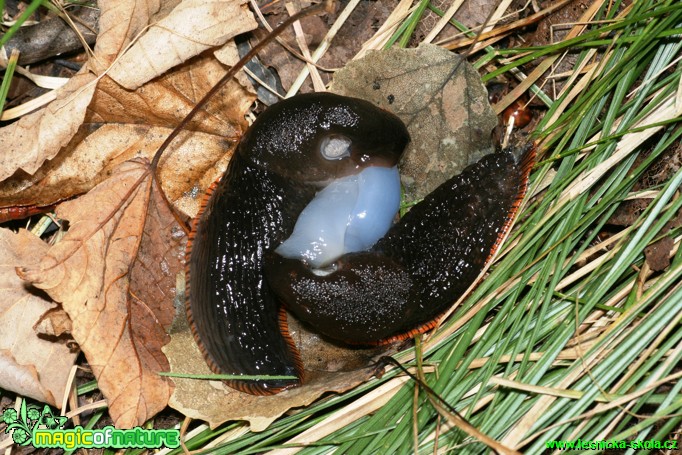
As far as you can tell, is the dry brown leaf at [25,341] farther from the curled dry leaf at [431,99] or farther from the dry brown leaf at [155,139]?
the curled dry leaf at [431,99]

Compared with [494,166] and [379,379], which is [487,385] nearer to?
[379,379]

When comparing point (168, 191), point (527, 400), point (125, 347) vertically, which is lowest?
point (527, 400)

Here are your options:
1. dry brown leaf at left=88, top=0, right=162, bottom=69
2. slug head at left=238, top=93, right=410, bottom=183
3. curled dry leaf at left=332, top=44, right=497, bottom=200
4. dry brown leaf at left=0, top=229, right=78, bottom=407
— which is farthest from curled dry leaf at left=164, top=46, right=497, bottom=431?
dry brown leaf at left=88, top=0, right=162, bottom=69

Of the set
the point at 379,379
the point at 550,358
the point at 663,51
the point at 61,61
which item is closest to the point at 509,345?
the point at 550,358

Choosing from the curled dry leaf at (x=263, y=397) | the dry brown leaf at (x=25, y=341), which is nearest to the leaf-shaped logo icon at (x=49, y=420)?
the dry brown leaf at (x=25, y=341)

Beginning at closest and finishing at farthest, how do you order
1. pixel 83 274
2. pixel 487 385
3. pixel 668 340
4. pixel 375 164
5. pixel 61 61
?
1. pixel 668 340
2. pixel 487 385
3. pixel 83 274
4. pixel 375 164
5. pixel 61 61

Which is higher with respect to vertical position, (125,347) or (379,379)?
(125,347)

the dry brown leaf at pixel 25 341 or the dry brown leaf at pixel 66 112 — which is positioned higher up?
the dry brown leaf at pixel 66 112
